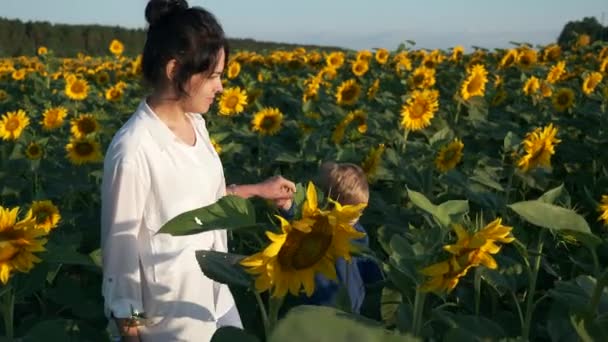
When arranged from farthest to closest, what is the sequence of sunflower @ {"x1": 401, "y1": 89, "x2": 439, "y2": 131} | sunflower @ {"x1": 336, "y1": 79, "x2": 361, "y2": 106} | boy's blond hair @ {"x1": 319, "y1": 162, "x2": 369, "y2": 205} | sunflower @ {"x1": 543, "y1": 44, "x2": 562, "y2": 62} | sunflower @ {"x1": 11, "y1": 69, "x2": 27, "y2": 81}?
1. sunflower @ {"x1": 11, "y1": 69, "x2": 27, "y2": 81}
2. sunflower @ {"x1": 543, "y1": 44, "x2": 562, "y2": 62}
3. sunflower @ {"x1": 336, "y1": 79, "x2": 361, "y2": 106}
4. sunflower @ {"x1": 401, "y1": 89, "x2": 439, "y2": 131}
5. boy's blond hair @ {"x1": 319, "y1": 162, "x2": 369, "y2": 205}

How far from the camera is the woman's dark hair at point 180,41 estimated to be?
6.38 feet

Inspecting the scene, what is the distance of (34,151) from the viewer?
459 centimetres

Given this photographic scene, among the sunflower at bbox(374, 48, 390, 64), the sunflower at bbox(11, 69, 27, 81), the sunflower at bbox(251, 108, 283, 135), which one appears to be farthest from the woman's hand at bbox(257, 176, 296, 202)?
the sunflower at bbox(11, 69, 27, 81)

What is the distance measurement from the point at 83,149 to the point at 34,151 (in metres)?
0.33

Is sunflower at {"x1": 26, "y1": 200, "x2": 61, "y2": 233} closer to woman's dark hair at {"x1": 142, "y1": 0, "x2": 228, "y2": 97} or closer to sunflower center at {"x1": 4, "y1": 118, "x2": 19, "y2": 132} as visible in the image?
woman's dark hair at {"x1": 142, "y1": 0, "x2": 228, "y2": 97}

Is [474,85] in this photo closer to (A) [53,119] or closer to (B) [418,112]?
(B) [418,112]

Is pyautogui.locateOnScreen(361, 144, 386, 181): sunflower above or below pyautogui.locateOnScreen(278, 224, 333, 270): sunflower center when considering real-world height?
below

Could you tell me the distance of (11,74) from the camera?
1030 cm

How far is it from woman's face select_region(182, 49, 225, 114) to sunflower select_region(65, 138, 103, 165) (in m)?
2.63

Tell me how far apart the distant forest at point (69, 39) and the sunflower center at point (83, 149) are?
20834 mm

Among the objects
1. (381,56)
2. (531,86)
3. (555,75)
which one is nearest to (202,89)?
(531,86)

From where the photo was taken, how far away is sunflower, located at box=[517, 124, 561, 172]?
331 cm

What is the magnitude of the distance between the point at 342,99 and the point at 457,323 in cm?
478

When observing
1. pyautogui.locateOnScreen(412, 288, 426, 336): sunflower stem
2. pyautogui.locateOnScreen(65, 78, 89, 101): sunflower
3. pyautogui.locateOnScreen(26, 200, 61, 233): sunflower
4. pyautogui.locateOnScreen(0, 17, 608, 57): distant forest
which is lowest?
pyautogui.locateOnScreen(0, 17, 608, 57): distant forest
